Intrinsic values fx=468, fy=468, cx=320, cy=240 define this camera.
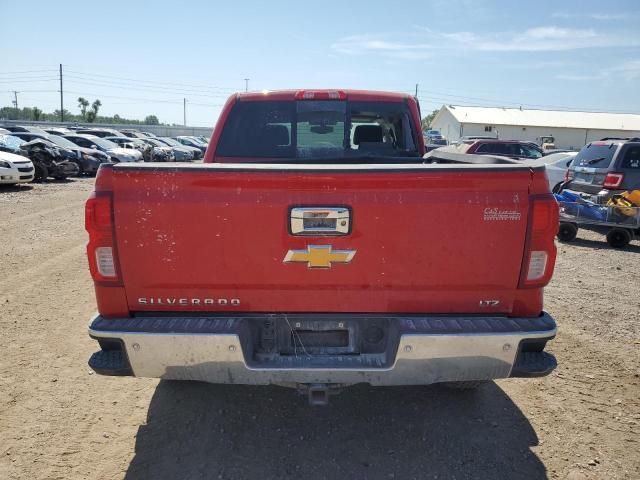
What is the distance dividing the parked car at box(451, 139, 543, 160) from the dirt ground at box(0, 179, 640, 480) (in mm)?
12252

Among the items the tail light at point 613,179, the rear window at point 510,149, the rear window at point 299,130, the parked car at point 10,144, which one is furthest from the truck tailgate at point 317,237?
the parked car at point 10,144

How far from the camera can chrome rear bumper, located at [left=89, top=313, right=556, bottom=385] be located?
242 centimetres

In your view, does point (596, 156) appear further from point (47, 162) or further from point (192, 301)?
point (47, 162)

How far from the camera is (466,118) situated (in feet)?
225

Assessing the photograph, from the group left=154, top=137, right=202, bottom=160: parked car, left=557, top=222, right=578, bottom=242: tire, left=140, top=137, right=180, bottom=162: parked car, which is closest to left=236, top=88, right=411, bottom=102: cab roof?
left=557, top=222, right=578, bottom=242: tire

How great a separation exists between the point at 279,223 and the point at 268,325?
603 mm

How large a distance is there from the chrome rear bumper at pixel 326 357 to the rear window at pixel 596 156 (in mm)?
8619

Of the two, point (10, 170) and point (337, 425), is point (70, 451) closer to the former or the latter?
point (337, 425)

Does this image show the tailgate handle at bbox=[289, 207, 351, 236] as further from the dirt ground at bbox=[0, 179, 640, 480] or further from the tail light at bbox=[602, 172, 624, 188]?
the tail light at bbox=[602, 172, 624, 188]

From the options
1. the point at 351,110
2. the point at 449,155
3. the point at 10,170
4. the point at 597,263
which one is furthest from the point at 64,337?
the point at 10,170

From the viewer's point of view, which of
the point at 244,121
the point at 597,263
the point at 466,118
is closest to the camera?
the point at 244,121

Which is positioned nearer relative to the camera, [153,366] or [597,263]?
[153,366]

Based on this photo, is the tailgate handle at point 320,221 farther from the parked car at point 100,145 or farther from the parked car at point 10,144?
the parked car at point 100,145

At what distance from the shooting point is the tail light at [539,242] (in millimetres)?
2453
